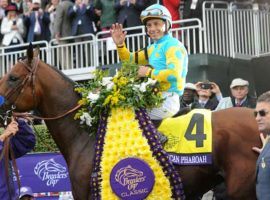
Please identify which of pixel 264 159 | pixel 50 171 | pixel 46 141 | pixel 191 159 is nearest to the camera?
pixel 264 159

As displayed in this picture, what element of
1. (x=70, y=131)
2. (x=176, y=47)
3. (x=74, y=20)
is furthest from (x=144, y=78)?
(x=74, y=20)

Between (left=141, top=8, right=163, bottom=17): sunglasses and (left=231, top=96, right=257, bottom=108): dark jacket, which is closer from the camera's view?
(left=141, top=8, right=163, bottom=17): sunglasses

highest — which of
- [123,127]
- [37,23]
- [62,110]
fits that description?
[37,23]

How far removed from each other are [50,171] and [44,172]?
0.33 ft

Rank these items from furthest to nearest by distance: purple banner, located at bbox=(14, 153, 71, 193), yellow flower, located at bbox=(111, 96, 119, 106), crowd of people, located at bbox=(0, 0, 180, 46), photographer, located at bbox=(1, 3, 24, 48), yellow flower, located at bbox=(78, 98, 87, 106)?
photographer, located at bbox=(1, 3, 24, 48), crowd of people, located at bbox=(0, 0, 180, 46), purple banner, located at bbox=(14, 153, 71, 193), yellow flower, located at bbox=(78, 98, 87, 106), yellow flower, located at bbox=(111, 96, 119, 106)

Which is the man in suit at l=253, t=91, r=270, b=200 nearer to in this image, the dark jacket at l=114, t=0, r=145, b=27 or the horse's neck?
the horse's neck

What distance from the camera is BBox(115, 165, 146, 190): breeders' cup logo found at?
22.9ft

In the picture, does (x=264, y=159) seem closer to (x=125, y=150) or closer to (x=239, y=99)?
(x=125, y=150)

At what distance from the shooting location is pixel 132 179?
276 inches

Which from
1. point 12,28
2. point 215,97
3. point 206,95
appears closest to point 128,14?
point 12,28

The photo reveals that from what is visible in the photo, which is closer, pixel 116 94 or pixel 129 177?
pixel 129 177

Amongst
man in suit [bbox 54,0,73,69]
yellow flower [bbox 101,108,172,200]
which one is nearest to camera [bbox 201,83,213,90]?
yellow flower [bbox 101,108,172,200]

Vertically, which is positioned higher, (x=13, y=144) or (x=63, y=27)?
(x=63, y=27)

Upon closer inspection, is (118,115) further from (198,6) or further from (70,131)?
(198,6)
